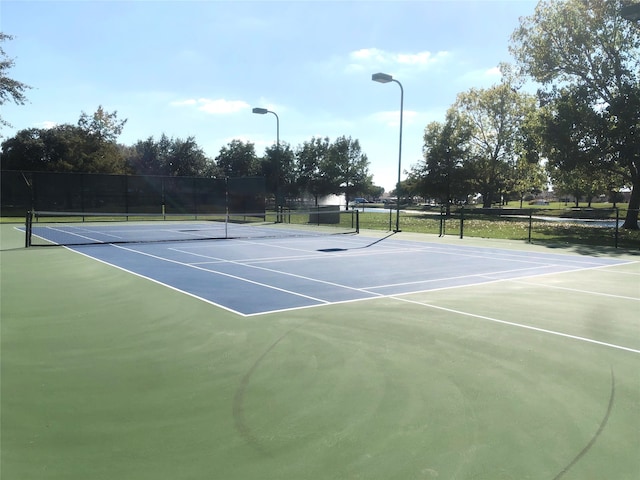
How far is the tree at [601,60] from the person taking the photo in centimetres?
2233

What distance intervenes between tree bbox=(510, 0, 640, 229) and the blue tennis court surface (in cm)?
1176

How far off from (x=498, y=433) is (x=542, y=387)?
105cm

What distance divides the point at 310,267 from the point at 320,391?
7161mm

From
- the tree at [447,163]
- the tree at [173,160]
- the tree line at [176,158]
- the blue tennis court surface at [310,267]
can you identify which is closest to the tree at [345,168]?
the tree line at [176,158]

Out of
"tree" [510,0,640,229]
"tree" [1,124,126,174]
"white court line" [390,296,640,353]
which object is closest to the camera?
"white court line" [390,296,640,353]

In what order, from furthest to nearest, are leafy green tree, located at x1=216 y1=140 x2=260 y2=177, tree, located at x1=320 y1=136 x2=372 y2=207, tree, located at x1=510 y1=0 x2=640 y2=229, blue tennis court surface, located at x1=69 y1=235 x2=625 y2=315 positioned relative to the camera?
leafy green tree, located at x1=216 y1=140 x2=260 y2=177 < tree, located at x1=320 y1=136 x2=372 y2=207 < tree, located at x1=510 y1=0 x2=640 y2=229 < blue tennis court surface, located at x1=69 y1=235 x2=625 y2=315

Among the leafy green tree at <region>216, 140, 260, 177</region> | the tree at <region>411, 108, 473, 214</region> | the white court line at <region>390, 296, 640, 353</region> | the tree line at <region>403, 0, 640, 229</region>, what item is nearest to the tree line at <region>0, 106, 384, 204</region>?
the leafy green tree at <region>216, 140, 260, 177</region>

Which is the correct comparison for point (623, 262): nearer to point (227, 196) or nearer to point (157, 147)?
point (227, 196)

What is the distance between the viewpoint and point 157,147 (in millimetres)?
66375

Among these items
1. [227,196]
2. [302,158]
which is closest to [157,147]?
[302,158]

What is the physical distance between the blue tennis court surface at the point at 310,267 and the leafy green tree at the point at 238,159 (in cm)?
5768

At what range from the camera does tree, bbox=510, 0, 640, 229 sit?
2233cm

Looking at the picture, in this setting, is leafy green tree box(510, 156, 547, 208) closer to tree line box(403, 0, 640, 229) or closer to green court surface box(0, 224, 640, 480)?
tree line box(403, 0, 640, 229)

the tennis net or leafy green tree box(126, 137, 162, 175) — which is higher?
leafy green tree box(126, 137, 162, 175)
